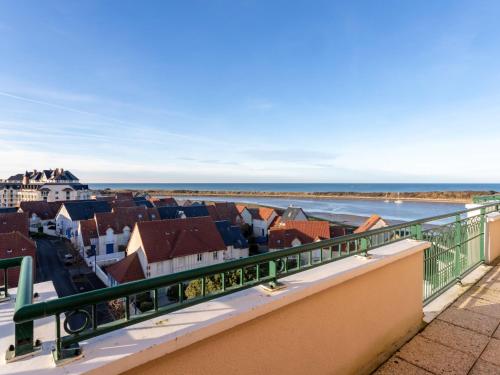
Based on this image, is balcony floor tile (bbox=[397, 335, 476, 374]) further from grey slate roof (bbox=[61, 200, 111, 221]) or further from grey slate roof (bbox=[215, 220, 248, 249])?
grey slate roof (bbox=[61, 200, 111, 221])

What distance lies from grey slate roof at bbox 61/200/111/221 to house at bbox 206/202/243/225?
12616 millimetres

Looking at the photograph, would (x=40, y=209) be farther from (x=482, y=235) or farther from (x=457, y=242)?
(x=482, y=235)

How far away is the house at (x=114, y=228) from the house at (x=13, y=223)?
5.48 metres

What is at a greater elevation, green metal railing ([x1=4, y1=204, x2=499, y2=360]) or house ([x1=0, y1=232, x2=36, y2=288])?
green metal railing ([x1=4, y1=204, x2=499, y2=360])

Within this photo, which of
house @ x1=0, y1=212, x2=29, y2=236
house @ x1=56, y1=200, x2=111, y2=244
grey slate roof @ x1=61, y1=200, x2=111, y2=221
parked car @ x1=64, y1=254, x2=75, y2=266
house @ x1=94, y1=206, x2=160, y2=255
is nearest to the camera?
parked car @ x1=64, y1=254, x2=75, y2=266

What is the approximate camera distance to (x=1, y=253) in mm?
15250

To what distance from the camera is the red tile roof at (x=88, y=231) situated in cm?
2255

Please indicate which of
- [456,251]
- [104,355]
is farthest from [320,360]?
[456,251]

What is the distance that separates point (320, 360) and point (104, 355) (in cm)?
168

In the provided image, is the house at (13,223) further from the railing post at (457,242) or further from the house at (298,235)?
the railing post at (457,242)

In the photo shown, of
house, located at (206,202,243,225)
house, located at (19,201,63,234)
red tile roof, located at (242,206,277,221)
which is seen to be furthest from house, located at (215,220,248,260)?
house, located at (19,201,63,234)

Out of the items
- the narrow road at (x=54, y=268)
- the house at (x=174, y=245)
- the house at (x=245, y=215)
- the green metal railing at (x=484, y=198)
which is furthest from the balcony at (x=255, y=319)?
the house at (x=245, y=215)

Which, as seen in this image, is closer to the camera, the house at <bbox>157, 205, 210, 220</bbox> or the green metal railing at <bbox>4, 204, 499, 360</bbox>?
the green metal railing at <bbox>4, 204, 499, 360</bbox>

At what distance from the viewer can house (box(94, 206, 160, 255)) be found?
909 inches
